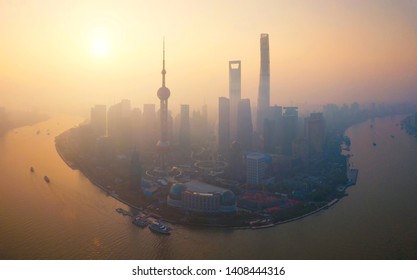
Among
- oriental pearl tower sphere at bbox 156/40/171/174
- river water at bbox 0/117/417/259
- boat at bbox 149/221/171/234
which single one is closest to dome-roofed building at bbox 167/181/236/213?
river water at bbox 0/117/417/259

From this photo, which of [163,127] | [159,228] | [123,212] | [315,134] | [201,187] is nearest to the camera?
[159,228]

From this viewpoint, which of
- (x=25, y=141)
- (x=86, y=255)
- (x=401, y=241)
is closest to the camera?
(x=86, y=255)

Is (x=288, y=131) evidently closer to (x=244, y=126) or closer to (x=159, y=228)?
(x=244, y=126)

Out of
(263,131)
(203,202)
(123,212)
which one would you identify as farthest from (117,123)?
(203,202)

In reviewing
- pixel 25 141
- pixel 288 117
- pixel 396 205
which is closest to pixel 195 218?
pixel 396 205

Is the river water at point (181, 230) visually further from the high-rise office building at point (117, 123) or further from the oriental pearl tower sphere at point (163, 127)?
the high-rise office building at point (117, 123)

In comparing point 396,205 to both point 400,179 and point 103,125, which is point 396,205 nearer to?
point 400,179
